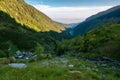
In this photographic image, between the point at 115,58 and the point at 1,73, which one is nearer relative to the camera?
the point at 1,73

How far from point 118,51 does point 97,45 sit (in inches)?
819

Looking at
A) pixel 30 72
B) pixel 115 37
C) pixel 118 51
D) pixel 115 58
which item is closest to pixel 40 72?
pixel 30 72

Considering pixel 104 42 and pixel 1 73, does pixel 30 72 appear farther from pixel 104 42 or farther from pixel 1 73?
pixel 104 42

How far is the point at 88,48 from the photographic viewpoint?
83188 millimetres

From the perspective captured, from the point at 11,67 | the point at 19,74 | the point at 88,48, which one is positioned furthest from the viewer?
the point at 88,48

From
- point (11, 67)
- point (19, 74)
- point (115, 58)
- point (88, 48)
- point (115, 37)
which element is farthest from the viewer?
point (88, 48)

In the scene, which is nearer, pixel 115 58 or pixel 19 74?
pixel 19 74

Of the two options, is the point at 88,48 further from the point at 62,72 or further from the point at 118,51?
the point at 62,72

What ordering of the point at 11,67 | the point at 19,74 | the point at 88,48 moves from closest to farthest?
the point at 19,74, the point at 11,67, the point at 88,48

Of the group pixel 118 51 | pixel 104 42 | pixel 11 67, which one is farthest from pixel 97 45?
pixel 11 67

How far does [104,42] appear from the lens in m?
80.2

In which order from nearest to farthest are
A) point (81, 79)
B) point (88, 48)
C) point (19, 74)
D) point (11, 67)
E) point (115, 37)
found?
point (81, 79), point (19, 74), point (11, 67), point (115, 37), point (88, 48)

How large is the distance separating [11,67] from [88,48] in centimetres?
5539

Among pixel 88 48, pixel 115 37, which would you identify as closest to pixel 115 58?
pixel 115 37
